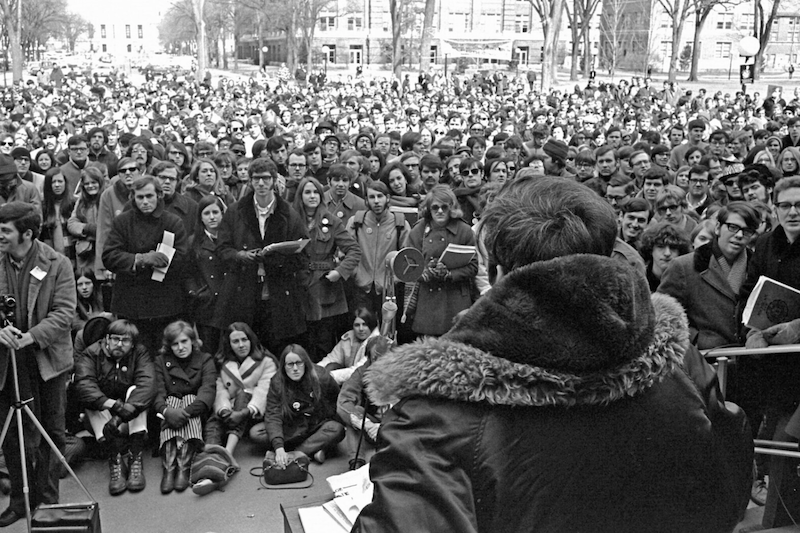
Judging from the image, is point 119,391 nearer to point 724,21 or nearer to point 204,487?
point 204,487

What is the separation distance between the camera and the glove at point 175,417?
5746 mm

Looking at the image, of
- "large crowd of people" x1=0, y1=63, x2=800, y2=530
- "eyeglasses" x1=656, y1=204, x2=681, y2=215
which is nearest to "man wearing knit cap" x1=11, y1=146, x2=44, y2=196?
"large crowd of people" x1=0, y1=63, x2=800, y2=530

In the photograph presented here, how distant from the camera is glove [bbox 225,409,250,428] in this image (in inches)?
233

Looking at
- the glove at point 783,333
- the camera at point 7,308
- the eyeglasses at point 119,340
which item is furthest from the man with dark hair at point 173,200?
the glove at point 783,333

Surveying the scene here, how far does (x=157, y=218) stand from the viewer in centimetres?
638

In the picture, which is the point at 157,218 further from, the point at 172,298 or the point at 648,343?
the point at 648,343

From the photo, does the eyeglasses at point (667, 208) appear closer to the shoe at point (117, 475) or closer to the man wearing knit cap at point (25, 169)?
the shoe at point (117, 475)

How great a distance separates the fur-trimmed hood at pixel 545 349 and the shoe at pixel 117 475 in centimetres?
422

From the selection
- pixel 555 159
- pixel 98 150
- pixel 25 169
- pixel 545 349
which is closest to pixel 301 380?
pixel 555 159

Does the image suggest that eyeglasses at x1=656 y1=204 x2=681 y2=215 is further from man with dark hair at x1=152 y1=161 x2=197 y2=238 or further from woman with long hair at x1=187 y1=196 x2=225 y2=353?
man with dark hair at x1=152 y1=161 x2=197 y2=238

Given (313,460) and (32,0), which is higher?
(32,0)

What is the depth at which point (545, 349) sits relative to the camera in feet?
5.14

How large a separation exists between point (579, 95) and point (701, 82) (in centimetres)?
2267

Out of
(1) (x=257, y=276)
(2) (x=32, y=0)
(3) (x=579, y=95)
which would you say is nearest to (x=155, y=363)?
(1) (x=257, y=276)
